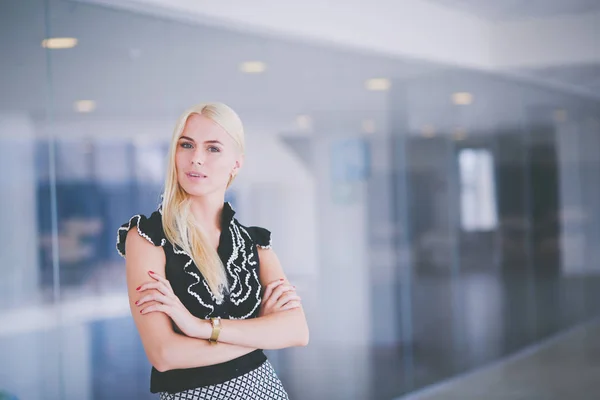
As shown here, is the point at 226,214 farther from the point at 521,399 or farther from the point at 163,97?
the point at 521,399

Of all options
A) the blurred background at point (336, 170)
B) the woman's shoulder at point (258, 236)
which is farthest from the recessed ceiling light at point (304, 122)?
the woman's shoulder at point (258, 236)

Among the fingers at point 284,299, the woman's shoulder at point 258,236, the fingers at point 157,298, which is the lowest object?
the fingers at point 284,299

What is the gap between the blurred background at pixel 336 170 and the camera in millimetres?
4277

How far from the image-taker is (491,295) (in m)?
7.65

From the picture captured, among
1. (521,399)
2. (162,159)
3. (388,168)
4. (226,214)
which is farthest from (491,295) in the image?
(226,214)

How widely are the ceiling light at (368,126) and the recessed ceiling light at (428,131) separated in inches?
28.2

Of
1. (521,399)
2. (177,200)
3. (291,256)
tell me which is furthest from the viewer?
(521,399)

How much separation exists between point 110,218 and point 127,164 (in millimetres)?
352

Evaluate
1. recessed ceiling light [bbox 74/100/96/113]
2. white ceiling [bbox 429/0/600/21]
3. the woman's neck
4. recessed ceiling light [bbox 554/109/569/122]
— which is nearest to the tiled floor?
recessed ceiling light [bbox 554/109/569/122]

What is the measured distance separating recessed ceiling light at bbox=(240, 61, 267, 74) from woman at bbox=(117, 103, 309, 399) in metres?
3.18

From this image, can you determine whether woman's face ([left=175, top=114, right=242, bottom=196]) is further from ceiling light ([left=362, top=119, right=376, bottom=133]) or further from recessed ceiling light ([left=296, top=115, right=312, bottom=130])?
ceiling light ([left=362, top=119, right=376, bottom=133])

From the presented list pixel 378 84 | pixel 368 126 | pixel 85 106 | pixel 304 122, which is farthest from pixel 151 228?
pixel 378 84

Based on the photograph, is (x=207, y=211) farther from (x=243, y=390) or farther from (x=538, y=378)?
(x=538, y=378)

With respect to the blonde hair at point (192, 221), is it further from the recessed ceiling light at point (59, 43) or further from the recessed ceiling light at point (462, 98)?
the recessed ceiling light at point (462, 98)
